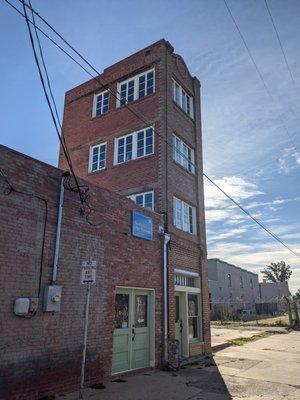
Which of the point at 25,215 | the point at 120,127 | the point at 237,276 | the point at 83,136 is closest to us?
the point at 25,215

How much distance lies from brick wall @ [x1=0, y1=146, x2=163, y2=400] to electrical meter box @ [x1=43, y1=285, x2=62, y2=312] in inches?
8.6

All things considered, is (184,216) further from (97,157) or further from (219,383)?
(219,383)

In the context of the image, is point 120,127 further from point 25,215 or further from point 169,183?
point 25,215

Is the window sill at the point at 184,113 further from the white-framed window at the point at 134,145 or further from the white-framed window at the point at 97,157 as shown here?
the white-framed window at the point at 97,157

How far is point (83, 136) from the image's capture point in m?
17.4

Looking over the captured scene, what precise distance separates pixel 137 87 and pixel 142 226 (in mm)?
7453

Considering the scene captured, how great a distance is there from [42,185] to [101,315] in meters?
3.91

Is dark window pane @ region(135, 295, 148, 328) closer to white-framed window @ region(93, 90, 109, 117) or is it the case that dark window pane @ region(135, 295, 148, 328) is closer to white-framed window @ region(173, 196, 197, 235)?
white-framed window @ region(173, 196, 197, 235)

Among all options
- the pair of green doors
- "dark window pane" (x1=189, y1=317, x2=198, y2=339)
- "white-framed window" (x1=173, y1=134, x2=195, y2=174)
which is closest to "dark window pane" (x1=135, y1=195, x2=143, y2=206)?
"white-framed window" (x1=173, y1=134, x2=195, y2=174)

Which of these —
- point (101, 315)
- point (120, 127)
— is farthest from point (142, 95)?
point (101, 315)

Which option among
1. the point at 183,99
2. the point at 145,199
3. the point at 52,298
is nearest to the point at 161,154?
the point at 145,199

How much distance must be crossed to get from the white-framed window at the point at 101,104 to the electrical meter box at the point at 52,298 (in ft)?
35.2

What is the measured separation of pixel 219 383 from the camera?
32.2ft

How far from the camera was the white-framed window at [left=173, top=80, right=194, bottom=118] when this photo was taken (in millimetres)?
16750
